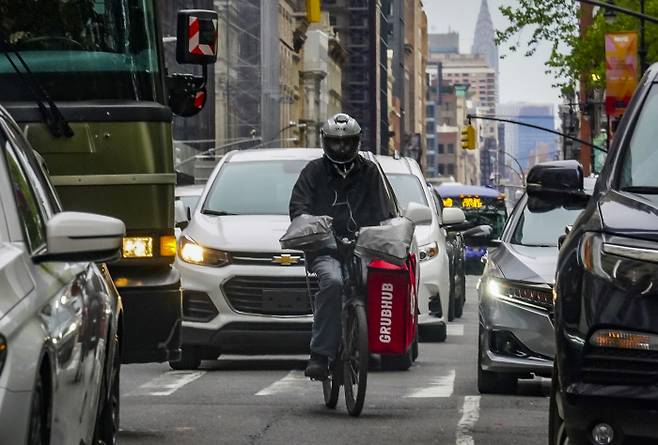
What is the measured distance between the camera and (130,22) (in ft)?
37.0

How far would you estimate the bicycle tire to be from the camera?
12289 mm

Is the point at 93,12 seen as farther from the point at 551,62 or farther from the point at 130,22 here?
the point at 551,62

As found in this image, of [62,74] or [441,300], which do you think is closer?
[62,74]

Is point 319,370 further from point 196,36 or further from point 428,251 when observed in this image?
point 428,251

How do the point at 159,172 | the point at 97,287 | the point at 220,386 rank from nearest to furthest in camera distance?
1. the point at 97,287
2. the point at 159,172
3. the point at 220,386

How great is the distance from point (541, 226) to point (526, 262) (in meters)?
1.19

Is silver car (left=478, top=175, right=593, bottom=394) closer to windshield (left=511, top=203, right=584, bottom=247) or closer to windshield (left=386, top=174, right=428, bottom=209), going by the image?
windshield (left=511, top=203, right=584, bottom=247)

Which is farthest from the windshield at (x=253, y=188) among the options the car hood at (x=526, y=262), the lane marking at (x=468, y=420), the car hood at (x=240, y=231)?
the lane marking at (x=468, y=420)

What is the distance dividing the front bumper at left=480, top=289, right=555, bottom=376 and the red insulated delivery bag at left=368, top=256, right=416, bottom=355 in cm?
100

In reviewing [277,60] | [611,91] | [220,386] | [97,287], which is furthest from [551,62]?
[97,287]

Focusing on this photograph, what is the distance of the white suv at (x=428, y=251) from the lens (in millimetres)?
18828

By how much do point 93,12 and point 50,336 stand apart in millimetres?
5683

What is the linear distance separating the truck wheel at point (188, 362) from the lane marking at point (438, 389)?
212 cm

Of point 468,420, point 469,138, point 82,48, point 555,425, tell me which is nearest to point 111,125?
point 82,48
